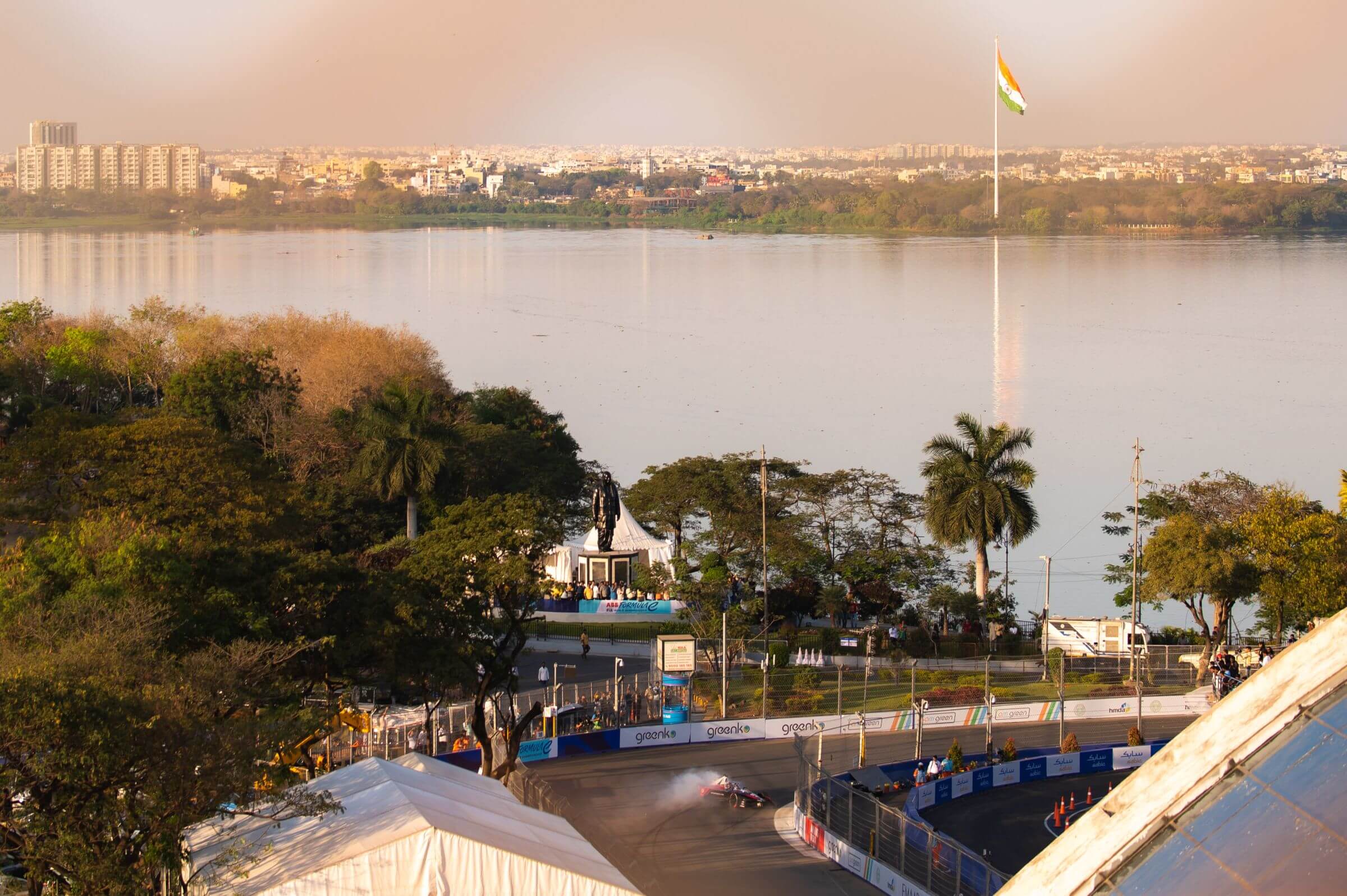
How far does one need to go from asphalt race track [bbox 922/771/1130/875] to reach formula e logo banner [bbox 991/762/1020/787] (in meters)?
0.09

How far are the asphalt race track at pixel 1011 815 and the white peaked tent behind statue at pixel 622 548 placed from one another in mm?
13084

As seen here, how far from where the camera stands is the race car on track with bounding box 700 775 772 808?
54.2 feet

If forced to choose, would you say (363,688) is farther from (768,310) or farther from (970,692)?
(768,310)

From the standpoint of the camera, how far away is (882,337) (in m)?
77.1

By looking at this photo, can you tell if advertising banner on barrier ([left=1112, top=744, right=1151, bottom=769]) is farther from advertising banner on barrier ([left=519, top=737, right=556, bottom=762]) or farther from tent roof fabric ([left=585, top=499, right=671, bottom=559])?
tent roof fabric ([left=585, top=499, right=671, bottom=559])

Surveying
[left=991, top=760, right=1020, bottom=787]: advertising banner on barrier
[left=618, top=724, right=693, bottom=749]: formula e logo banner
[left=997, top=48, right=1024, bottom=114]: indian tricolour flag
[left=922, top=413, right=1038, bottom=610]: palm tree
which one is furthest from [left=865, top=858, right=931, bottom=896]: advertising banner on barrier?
[left=997, top=48, right=1024, bottom=114]: indian tricolour flag

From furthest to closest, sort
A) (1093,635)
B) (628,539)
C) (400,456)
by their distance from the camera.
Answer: (628,539) → (400,456) → (1093,635)

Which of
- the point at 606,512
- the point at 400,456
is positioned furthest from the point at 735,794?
the point at 400,456

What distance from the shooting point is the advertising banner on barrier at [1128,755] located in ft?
61.6

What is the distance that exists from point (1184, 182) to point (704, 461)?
483 feet

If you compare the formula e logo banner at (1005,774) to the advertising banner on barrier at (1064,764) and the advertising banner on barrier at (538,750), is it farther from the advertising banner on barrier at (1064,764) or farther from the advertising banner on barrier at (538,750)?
the advertising banner on barrier at (538,750)

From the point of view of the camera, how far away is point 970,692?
848 inches

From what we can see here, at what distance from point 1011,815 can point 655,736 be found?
4752mm

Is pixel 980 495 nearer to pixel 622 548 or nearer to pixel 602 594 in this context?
pixel 622 548
